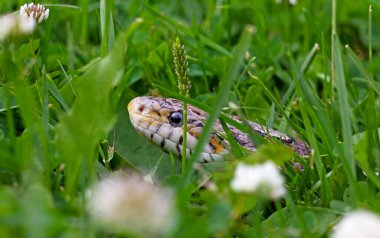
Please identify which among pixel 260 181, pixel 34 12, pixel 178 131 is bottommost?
pixel 178 131

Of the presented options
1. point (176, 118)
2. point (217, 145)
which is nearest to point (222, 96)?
point (217, 145)

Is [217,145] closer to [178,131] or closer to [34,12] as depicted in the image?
[178,131]

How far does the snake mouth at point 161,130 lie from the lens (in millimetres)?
2887

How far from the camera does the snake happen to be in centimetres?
288

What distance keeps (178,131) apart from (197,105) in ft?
1.28

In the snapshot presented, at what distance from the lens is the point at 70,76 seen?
9.92ft

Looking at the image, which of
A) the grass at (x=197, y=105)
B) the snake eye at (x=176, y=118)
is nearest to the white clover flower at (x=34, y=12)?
the grass at (x=197, y=105)

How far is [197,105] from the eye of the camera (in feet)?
8.52

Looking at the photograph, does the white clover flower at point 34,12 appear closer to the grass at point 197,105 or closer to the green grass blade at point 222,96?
the grass at point 197,105

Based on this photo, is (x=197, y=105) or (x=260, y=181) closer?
(x=260, y=181)

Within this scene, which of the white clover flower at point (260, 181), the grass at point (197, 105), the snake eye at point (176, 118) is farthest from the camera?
the snake eye at point (176, 118)

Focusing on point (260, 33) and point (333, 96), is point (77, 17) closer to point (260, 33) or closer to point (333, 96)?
point (260, 33)

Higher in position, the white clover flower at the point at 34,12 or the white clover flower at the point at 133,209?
the white clover flower at the point at 133,209

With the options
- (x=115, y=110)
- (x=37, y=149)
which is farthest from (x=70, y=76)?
(x=37, y=149)
